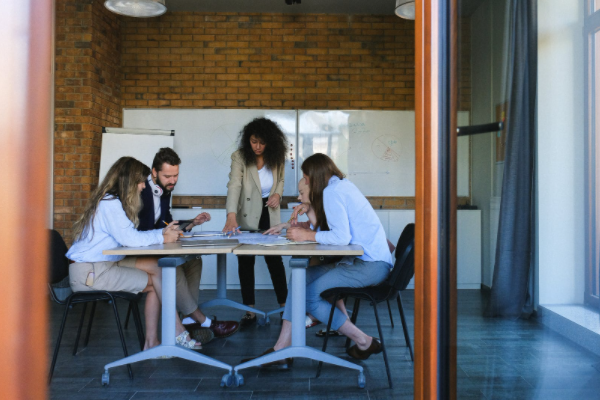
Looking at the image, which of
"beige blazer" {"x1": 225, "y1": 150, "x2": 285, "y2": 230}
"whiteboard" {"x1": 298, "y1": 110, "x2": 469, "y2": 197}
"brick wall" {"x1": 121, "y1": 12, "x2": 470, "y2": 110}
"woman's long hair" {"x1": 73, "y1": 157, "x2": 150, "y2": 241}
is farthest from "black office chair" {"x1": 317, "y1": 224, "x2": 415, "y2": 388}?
"brick wall" {"x1": 121, "y1": 12, "x2": 470, "y2": 110}

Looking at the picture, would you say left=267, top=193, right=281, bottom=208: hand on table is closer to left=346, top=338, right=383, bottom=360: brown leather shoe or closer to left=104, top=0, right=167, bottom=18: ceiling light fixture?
left=346, top=338, right=383, bottom=360: brown leather shoe

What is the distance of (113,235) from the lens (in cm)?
291

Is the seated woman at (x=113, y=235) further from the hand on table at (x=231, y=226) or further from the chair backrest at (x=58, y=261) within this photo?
the hand on table at (x=231, y=226)

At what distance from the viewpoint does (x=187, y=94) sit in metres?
6.12

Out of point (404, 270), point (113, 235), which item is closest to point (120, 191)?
point (113, 235)

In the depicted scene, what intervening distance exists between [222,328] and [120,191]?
1.32m

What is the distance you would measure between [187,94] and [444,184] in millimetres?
5197

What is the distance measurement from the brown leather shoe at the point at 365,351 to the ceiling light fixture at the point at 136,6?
9.96 feet

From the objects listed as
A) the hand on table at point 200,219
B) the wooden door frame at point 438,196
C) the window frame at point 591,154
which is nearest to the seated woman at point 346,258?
the hand on table at point 200,219

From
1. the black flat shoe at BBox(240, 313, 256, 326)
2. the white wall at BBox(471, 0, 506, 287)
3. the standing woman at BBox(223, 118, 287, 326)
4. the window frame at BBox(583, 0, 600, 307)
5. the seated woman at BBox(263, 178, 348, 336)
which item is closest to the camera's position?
the window frame at BBox(583, 0, 600, 307)

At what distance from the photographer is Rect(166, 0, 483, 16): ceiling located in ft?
18.8

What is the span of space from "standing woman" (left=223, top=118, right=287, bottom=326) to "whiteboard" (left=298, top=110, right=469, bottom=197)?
5.80ft

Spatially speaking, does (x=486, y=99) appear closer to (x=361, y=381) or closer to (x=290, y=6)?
(x=361, y=381)

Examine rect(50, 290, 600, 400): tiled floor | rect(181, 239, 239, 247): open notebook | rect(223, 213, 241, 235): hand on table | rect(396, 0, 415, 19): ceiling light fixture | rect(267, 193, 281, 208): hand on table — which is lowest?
rect(50, 290, 600, 400): tiled floor
